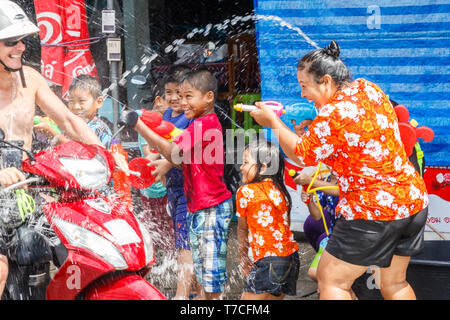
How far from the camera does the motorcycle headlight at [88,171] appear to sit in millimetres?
2641

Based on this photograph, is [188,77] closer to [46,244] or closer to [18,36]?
[18,36]

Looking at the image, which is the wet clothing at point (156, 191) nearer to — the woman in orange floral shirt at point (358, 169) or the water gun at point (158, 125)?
the water gun at point (158, 125)

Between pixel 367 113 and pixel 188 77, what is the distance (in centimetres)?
126

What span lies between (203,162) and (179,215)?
0.48 m

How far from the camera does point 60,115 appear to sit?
128 inches

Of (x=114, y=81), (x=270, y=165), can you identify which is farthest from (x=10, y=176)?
(x=114, y=81)

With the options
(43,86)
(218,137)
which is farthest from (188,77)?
(43,86)

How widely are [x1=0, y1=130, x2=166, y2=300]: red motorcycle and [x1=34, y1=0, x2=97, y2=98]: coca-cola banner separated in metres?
1.86

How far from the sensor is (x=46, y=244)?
109 inches

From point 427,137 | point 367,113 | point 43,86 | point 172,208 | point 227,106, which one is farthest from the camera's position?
point 227,106

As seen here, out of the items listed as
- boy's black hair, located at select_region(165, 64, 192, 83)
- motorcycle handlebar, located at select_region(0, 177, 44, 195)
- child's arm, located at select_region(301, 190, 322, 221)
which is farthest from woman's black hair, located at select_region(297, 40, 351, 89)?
motorcycle handlebar, located at select_region(0, 177, 44, 195)

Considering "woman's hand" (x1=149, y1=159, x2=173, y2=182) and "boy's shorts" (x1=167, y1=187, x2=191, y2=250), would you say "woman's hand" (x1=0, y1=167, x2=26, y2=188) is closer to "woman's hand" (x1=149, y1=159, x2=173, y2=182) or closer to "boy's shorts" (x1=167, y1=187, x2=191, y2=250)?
"woman's hand" (x1=149, y1=159, x2=173, y2=182)

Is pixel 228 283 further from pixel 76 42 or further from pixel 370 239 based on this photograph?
pixel 76 42

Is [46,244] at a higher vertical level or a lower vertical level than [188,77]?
lower
